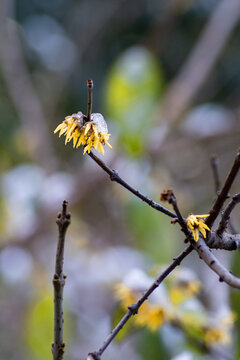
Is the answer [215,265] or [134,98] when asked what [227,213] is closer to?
[215,265]

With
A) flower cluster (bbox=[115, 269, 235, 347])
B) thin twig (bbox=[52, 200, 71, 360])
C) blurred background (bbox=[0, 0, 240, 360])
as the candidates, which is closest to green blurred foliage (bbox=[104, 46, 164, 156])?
blurred background (bbox=[0, 0, 240, 360])

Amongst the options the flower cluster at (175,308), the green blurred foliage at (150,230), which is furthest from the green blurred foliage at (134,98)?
the flower cluster at (175,308)

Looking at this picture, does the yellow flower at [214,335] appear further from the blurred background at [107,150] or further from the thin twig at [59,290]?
the thin twig at [59,290]

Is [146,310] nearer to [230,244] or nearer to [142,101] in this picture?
[230,244]

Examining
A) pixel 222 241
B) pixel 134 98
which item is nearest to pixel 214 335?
pixel 222 241

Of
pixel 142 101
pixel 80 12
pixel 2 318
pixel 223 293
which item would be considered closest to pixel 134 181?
pixel 142 101

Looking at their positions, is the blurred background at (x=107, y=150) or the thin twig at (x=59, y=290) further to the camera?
the blurred background at (x=107, y=150)
